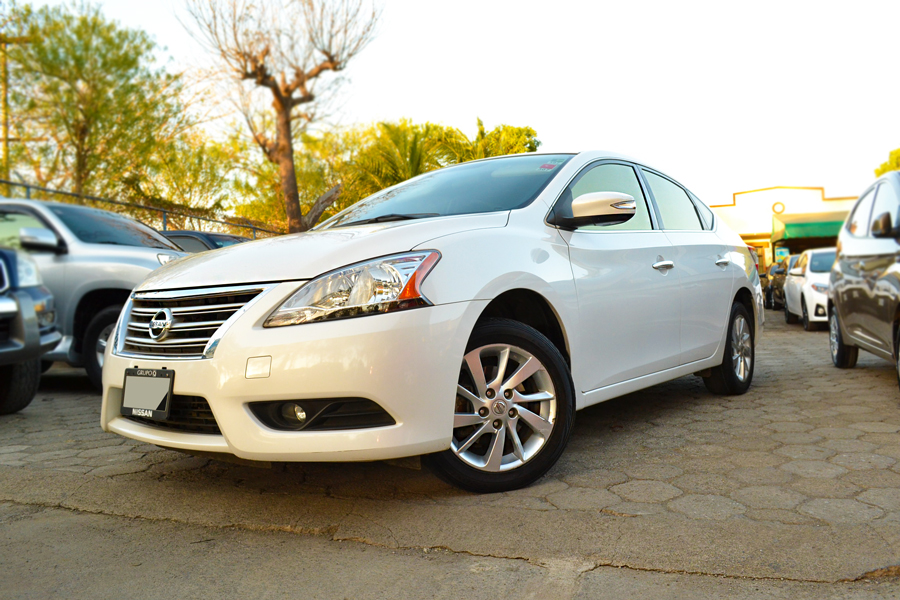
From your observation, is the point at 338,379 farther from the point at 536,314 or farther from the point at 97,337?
the point at 97,337

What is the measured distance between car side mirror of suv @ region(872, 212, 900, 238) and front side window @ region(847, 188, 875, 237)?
63cm

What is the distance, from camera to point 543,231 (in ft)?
10.7

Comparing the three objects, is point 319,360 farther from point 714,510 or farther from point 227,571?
point 714,510

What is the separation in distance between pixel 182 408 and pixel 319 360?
65cm

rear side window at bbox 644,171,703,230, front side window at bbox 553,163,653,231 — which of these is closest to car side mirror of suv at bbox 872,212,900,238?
rear side window at bbox 644,171,703,230

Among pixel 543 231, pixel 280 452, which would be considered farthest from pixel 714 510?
pixel 280 452

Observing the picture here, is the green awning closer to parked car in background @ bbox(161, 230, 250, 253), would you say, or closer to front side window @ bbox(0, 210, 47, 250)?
parked car in background @ bbox(161, 230, 250, 253)

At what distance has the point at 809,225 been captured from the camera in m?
21.1

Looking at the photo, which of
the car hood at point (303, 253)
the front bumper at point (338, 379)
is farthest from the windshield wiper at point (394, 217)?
the front bumper at point (338, 379)

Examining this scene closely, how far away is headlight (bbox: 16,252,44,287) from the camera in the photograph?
3.82m

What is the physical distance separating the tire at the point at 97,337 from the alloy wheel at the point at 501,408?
3804mm

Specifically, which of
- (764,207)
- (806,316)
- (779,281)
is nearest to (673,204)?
(806,316)

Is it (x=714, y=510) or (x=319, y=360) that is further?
(x=714, y=510)

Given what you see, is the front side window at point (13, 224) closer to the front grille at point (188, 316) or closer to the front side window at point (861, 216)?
the front grille at point (188, 316)
